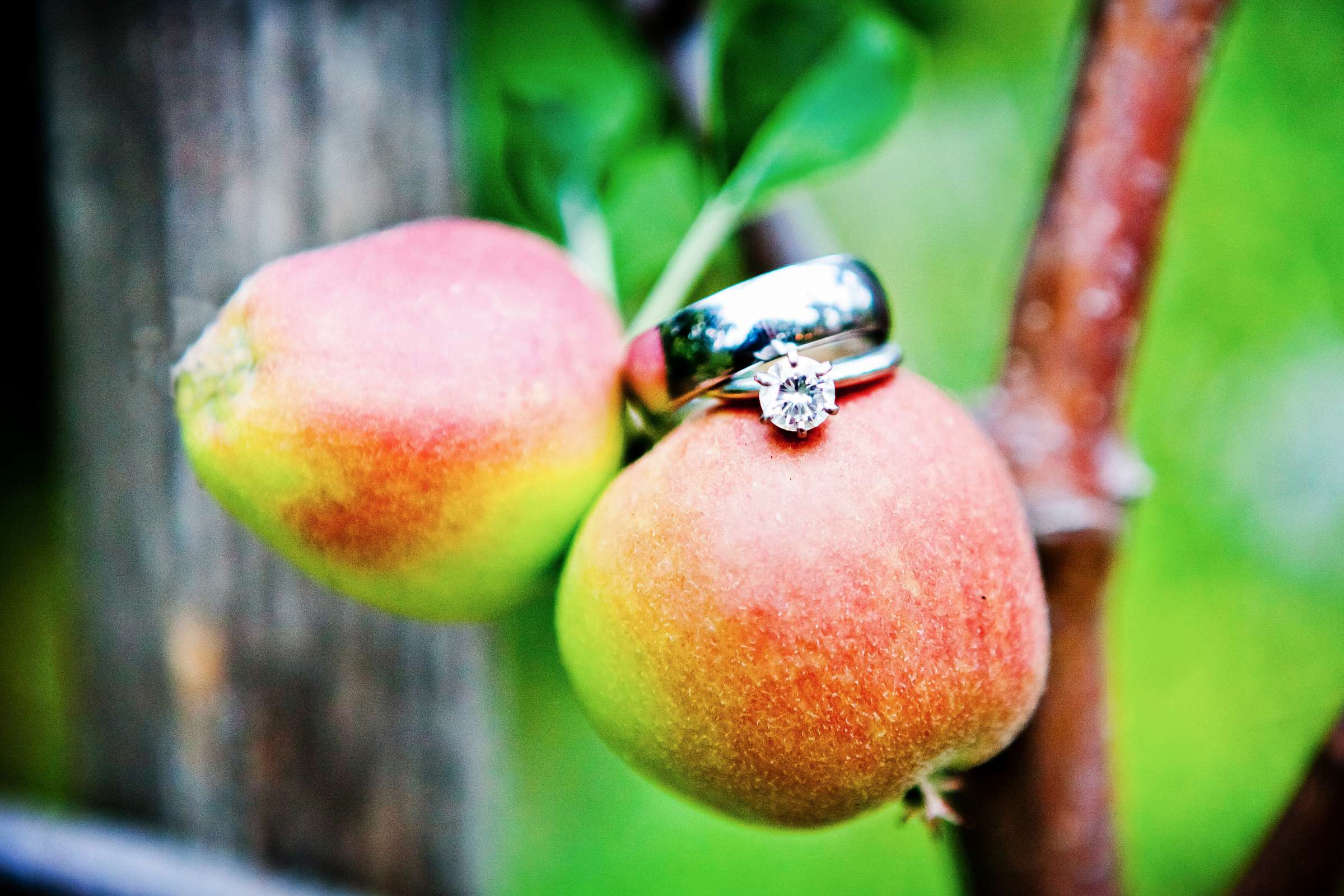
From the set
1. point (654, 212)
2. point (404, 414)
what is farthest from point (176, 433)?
point (404, 414)

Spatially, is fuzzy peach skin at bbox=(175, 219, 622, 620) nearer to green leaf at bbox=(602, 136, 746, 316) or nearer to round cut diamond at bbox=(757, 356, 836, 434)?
round cut diamond at bbox=(757, 356, 836, 434)

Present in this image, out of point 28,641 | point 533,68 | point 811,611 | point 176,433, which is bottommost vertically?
point 28,641

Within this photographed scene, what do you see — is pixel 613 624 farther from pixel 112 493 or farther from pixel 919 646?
pixel 112 493

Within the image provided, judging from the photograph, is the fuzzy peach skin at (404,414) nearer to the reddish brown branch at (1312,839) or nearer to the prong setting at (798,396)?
the prong setting at (798,396)

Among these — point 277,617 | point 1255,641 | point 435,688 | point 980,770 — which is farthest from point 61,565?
point 1255,641

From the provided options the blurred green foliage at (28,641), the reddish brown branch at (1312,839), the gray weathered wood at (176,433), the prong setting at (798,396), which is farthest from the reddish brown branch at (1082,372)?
the blurred green foliage at (28,641)

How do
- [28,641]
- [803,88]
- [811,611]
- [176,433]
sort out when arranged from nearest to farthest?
1. [811,611]
2. [803,88]
3. [176,433]
4. [28,641]

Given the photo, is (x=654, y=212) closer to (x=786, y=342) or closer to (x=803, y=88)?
(x=803, y=88)

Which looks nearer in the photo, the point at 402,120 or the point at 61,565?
the point at 402,120
